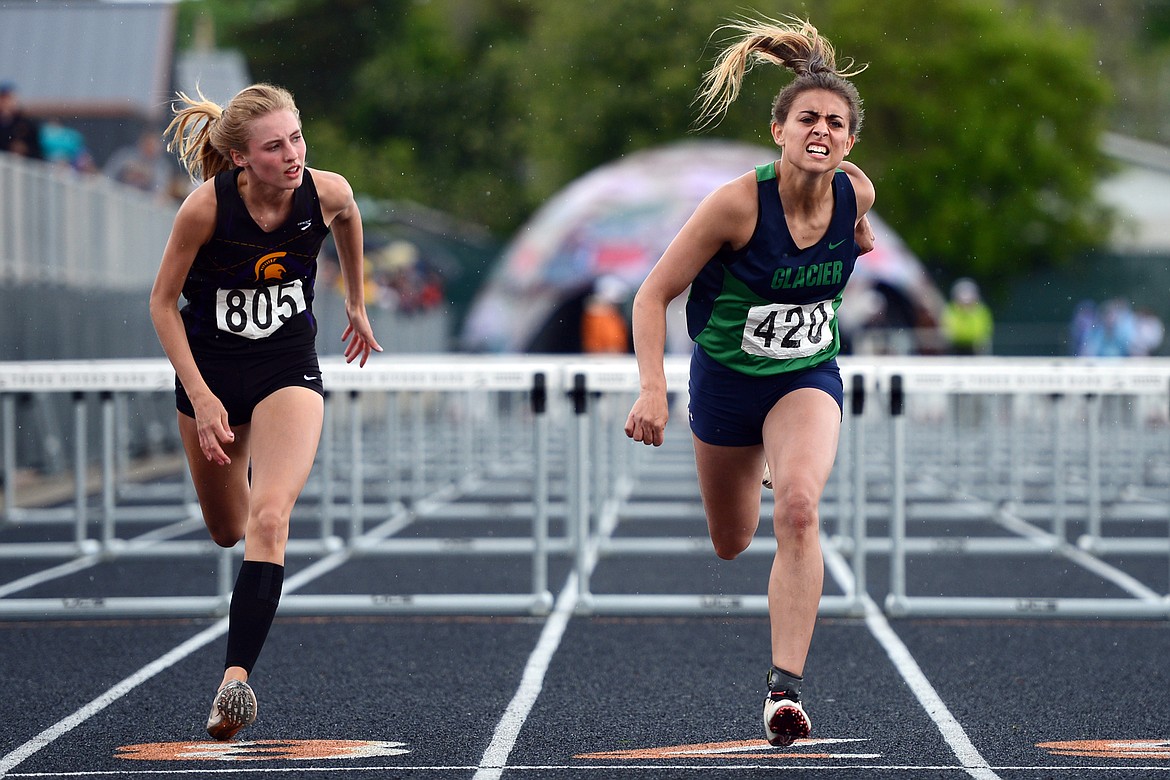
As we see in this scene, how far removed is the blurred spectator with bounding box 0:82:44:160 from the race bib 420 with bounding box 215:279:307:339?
9903 millimetres

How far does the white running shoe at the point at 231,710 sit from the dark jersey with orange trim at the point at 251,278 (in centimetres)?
102

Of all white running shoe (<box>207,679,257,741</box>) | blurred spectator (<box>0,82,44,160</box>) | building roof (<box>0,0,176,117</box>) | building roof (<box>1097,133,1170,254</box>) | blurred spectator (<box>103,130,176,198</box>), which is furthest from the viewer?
building roof (<box>1097,133,1170,254</box>)

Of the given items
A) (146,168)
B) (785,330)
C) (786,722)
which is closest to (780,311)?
(785,330)

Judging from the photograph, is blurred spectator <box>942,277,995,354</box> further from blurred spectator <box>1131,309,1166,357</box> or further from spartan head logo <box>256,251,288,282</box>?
spartan head logo <box>256,251,288,282</box>

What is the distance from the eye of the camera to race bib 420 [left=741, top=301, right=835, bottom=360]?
4867mm

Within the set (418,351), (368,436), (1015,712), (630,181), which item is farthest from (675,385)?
(630,181)

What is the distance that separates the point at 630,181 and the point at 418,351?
552 centimetres

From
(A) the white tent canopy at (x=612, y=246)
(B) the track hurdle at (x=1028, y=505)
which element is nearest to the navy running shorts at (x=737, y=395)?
(B) the track hurdle at (x=1028, y=505)

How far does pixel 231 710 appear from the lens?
458 centimetres

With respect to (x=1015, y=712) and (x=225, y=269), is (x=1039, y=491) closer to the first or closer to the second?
(x=1015, y=712)

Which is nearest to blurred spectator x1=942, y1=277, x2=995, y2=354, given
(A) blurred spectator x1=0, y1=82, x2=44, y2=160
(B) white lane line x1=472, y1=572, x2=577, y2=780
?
(A) blurred spectator x1=0, y1=82, x2=44, y2=160

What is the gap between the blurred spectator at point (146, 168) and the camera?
20312mm

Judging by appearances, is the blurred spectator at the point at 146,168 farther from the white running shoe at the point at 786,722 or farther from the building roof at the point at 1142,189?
the building roof at the point at 1142,189

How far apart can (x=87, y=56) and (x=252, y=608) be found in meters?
17.8
